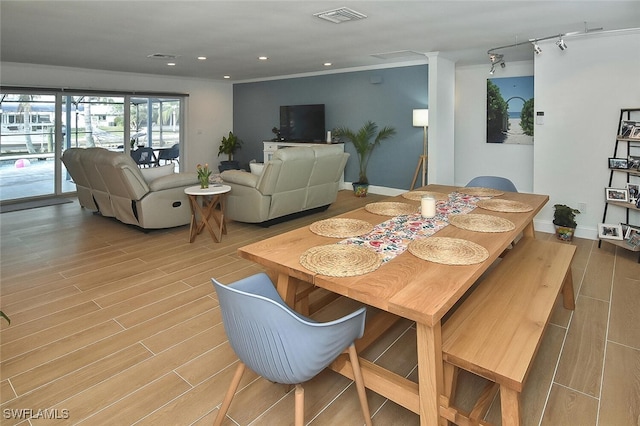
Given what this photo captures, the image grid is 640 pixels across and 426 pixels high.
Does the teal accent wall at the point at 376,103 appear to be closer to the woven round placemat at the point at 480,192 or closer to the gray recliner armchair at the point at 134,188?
the woven round placemat at the point at 480,192

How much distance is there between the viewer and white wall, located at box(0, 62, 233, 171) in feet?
22.0

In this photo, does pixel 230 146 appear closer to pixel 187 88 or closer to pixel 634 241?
pixel 187 88

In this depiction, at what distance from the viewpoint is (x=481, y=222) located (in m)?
2.28

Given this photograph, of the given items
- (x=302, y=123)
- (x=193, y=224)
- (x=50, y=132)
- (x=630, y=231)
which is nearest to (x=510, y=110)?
(x=630, y=231)

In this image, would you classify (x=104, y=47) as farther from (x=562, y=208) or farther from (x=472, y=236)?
(x=562, y=208)

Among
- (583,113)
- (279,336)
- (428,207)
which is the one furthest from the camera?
(583,113)

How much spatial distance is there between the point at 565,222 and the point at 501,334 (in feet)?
11.5

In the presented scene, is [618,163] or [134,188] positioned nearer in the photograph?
[618,163]

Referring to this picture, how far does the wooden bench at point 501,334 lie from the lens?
1400 mm

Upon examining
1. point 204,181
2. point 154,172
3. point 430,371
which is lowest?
point 430,371

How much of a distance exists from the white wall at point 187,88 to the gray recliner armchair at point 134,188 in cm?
273

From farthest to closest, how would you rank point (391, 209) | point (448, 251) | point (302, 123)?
point (302, 123) < point (391, 209) < point (448, 251)

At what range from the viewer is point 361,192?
6812 mm

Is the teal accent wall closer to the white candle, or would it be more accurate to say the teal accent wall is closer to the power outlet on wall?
the power outlet on wall
